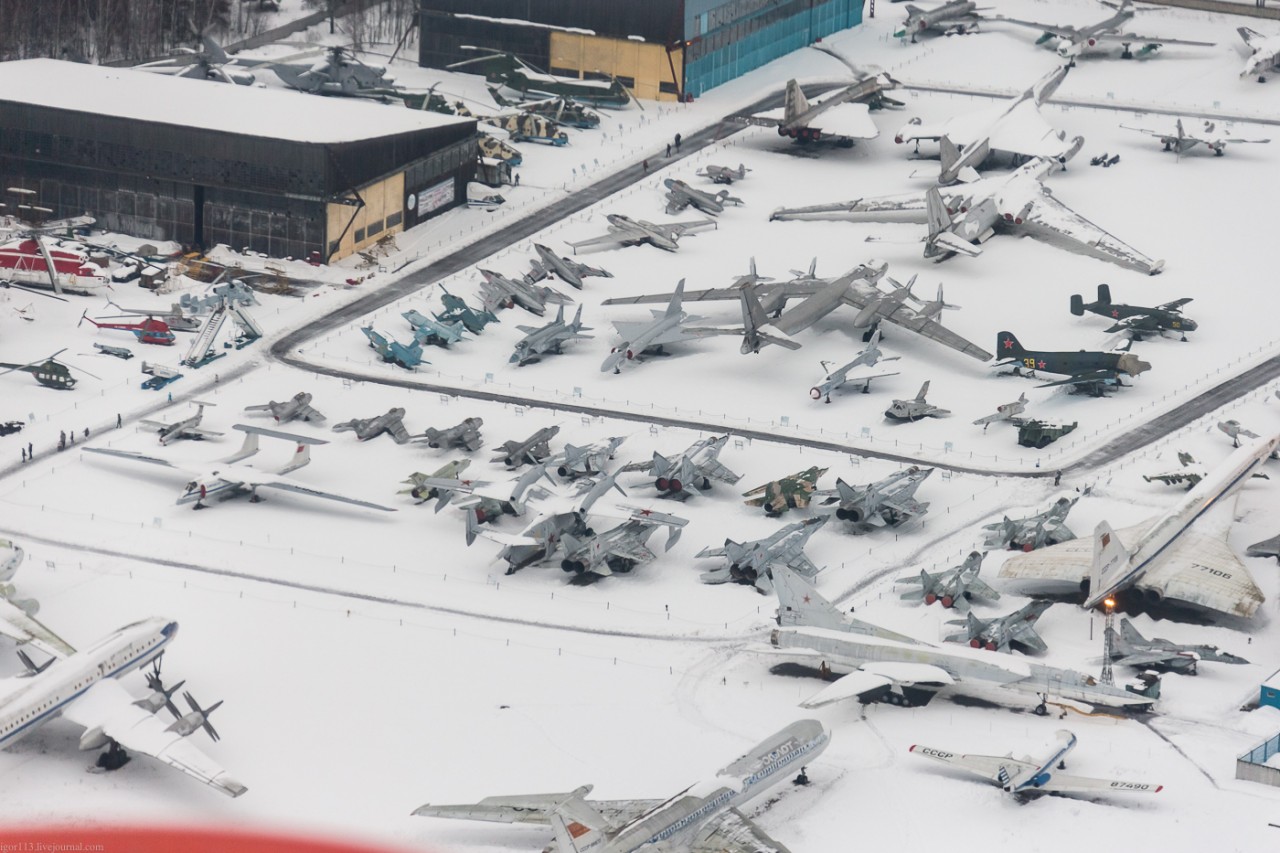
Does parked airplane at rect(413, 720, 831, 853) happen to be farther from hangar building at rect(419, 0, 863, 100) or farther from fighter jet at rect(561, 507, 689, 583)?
hangar building at rect(419, 0, 863, 100)

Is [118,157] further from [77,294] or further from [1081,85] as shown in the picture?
[1081,85]

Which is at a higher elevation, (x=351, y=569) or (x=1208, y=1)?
(x=1208, y=1)

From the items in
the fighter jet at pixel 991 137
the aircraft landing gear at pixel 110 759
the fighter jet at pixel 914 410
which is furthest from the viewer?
the fighter jet at pixel 991 137

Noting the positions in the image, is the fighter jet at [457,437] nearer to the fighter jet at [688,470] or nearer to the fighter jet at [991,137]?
the fighter jet at [688,470]

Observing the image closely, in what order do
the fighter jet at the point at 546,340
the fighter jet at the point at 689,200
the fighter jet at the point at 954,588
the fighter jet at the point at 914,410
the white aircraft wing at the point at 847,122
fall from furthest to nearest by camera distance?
the white aircraft wing at the point at 847,122, the fighter jet at the point at 689,200, the fighter jet at the point at 546,340, the fighter jet at the point at 914,410, the fighter jet at the point at 954,588

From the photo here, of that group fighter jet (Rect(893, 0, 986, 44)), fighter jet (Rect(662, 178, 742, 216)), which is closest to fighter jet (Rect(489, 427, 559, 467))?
fighter jet (Rect(662, 178, 742, 216))

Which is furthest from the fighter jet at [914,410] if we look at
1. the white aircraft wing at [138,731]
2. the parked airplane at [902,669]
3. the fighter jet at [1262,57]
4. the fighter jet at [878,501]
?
the fighter jet at [1262,57]

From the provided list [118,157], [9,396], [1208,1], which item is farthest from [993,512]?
[1208,1]
